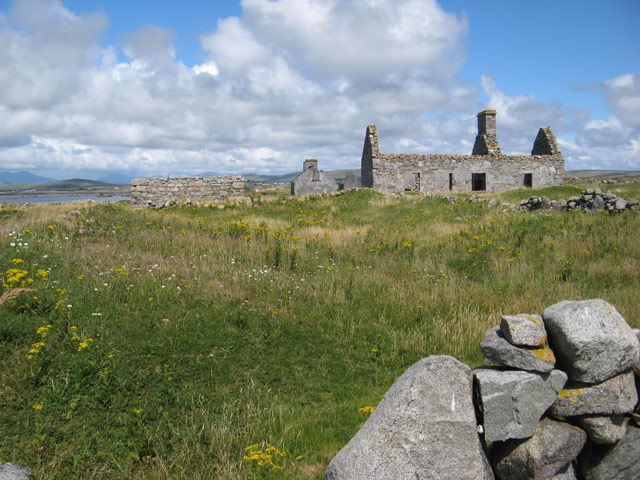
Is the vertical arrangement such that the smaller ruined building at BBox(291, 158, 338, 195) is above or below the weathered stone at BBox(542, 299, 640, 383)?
above

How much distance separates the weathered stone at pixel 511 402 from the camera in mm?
3186

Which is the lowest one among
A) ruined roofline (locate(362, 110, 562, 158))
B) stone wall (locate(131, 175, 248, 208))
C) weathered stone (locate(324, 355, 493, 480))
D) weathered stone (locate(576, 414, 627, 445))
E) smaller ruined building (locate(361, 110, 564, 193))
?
weathered stone (locate(576, 414, 627, 445))

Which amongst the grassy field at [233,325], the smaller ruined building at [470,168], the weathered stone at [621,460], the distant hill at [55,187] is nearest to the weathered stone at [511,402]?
the weathered stone at [621,460]

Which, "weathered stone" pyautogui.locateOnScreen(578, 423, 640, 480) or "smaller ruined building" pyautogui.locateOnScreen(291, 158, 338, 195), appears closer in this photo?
"weathered stone" pyautogui.locateOnScreen(578, 423, 640, 480)

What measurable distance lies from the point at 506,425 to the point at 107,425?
146 inches

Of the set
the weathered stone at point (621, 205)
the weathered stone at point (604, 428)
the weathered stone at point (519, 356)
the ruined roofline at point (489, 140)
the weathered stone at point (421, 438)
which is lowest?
the weathered stone at point (604, 428)

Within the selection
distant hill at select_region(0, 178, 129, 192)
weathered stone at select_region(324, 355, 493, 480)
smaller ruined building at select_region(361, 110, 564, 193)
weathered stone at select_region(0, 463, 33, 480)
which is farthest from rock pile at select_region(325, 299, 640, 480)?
distant hill at select_region(0, 178, 129, 192)

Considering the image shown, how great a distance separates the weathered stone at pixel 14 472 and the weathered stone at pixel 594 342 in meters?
4.52

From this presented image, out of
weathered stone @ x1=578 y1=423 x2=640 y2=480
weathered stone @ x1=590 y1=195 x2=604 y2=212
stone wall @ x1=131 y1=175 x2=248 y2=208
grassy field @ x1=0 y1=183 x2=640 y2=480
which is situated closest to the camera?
weathered stone @ x1=578 y1=423 x2=640 y2=480

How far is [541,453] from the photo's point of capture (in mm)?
3279

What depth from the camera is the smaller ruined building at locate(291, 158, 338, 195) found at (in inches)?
1078

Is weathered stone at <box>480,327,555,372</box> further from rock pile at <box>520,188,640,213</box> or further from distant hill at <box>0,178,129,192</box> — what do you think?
distant hill at <box>0,178,129,192</box>

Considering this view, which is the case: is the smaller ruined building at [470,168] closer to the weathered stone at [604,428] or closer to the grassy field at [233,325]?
the grassy field at [233,325]

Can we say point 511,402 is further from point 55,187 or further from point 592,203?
point 55,187
